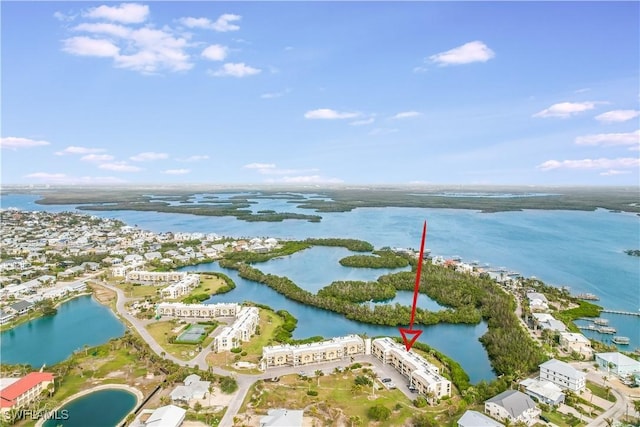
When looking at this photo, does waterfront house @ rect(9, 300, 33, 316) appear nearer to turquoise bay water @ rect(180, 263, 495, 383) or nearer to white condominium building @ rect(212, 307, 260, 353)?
turquoise bay water @ rect(180, 263, 495, 383)

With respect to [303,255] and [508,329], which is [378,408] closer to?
[508,329]

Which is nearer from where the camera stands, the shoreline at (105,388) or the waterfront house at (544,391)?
the shoreline at (105,388)

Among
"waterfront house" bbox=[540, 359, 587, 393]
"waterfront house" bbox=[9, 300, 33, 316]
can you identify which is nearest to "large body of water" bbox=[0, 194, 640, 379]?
"waterfront house" bbox=[540, 359, 587, 393]

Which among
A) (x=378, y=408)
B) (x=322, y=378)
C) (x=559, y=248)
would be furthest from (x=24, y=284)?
(x=559, y=248)

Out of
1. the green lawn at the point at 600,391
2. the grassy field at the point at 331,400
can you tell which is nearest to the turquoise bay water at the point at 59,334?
the grassy field at the point at 331,400

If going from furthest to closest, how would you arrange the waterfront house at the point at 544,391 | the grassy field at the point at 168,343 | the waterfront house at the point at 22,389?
1. the grassy field at the point at 168,343
2. the waterfront house at the point at 544,391
3. the waterfront house at the point at 22,389

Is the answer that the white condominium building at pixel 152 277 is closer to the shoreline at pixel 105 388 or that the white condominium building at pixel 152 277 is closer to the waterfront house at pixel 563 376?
the shoreline at pixel 105 388
